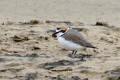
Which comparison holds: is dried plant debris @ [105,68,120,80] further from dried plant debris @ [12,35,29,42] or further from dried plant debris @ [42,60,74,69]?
dried plant debris @ [12,35,29,42]

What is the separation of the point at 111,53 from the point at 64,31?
1027mm

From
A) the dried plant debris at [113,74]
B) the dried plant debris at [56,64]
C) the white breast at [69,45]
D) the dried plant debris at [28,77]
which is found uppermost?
the white breast at [69,45]

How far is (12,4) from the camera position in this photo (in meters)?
18.3

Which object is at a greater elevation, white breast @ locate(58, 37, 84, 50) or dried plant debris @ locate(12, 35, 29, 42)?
white breast @ locate(58, 37, 84, 50)

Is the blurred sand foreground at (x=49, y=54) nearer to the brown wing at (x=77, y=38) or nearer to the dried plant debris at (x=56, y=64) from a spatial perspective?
the dried plant debris at (x=56, y=64)

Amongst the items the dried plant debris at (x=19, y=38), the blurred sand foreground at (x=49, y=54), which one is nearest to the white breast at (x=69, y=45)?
the blurred sand foreground at (x=49, y=54)

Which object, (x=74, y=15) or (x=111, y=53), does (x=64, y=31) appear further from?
(x=74, y=15)

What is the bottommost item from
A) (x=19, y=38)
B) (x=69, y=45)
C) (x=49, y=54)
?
(x=49, y=54)

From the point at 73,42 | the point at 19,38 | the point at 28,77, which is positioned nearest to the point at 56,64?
the point at 28,77

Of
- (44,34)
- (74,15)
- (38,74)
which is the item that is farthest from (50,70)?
(74,15)

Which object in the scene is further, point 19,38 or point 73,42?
point 19,38

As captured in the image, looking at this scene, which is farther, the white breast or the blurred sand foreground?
the white breast

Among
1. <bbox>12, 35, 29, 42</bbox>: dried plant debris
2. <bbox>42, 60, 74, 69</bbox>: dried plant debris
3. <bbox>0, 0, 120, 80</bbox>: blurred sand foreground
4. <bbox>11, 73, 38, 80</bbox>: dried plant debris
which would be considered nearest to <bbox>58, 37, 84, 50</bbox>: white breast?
<bbox>0, 0, 120, 80</bbox>: blurred sand foreground

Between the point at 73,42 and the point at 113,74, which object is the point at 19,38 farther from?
the point at 113,74
